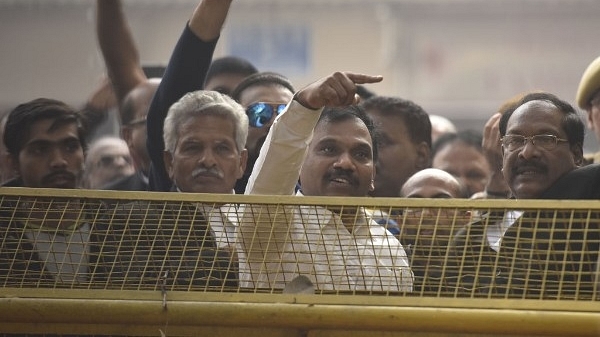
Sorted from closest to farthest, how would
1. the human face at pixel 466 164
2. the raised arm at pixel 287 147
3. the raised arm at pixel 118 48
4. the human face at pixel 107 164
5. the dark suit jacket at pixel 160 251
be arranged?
1. the dark suit jacket at pixel 160 251
2. the raised arm at pixel 287 147
3. the raised arm at pixel 118 48
4. the human face at pixel 466 164
5. the human face at pixel 107 164

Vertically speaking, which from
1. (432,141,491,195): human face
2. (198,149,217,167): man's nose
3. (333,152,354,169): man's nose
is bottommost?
(432,141,491,195): human face

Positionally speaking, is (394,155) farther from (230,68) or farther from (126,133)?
(126,133)

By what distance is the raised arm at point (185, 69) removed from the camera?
18.9 ft

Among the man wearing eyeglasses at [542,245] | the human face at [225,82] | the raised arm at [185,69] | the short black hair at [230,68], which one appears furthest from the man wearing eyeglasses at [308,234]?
the short black hair at [230,68]

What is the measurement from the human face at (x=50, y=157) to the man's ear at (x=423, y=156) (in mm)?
1540

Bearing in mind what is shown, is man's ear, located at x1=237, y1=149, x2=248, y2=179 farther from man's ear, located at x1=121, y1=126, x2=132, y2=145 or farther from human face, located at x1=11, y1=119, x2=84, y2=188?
man's ear, located at x1=121, y1=126, x2=132, y2=145

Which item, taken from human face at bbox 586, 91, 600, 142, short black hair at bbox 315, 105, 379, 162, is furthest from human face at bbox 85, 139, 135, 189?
human face at bbox 586, 91, 600, 142

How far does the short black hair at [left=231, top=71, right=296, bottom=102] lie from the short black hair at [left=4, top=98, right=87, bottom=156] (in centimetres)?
70

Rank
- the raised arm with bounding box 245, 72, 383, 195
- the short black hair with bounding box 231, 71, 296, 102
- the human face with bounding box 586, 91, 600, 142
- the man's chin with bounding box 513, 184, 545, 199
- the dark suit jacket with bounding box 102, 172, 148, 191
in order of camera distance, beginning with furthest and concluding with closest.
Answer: the dark suit jacket with bounding box 102, 172, 148, 191
the short black hair with bounding box 231, 71, 296, 102
the human face with bounding box 586, 91, 600, 142
the man's chin with bounding box 513, 184, 545, 199
the raised arm with bounding box 245, 72, 383, 195

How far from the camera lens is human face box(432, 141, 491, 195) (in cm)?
745

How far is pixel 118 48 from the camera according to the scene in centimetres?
700

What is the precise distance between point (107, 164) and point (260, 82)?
1.82m

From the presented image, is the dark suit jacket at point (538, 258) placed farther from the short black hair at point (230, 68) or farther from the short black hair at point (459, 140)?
the short black hair at point (459, 140)

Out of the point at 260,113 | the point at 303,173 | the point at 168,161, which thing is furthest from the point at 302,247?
the point at 260,113
